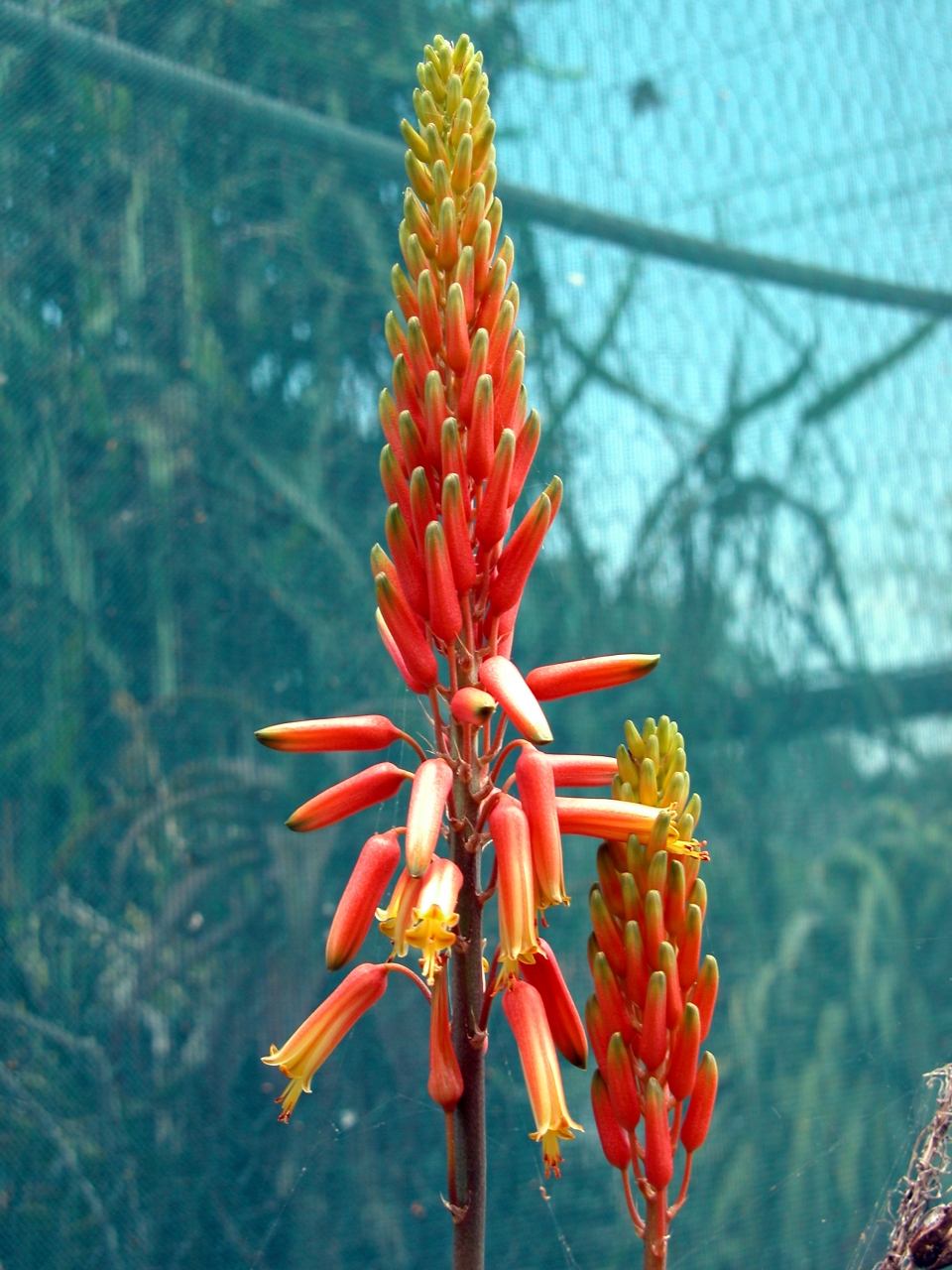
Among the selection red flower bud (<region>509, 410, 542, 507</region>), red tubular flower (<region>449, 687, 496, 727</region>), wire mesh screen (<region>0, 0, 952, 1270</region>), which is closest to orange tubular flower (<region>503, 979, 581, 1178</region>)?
red tubular flower (<region>449, 687, 496, 727</region>)

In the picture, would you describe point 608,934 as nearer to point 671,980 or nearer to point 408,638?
point 671,980

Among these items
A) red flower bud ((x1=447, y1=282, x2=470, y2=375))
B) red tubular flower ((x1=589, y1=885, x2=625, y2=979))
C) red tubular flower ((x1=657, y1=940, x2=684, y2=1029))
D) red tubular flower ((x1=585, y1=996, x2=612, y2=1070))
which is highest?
red flower bud ((x1=447, y1=282, x2=470, y2=375))

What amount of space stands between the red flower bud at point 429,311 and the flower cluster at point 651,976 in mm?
188

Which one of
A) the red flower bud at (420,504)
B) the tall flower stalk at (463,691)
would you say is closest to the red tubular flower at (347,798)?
the tall flower stalk at (463,691)

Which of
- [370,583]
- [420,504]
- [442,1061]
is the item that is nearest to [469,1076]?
[442,1061]

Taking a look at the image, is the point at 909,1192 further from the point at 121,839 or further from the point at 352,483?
the point at 352,483

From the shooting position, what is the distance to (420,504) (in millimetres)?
428

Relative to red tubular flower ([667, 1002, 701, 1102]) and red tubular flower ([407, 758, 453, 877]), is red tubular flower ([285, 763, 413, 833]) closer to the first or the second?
red tubular flower ([407, 758, 453, 877])

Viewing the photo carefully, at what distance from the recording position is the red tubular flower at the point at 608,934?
450 mm

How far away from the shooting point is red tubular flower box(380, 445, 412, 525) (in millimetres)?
439

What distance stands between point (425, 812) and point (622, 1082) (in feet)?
0.53

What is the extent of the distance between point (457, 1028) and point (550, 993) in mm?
49

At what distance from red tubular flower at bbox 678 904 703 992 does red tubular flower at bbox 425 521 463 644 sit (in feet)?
0.54

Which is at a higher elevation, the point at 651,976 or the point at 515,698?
the point at 515,698
